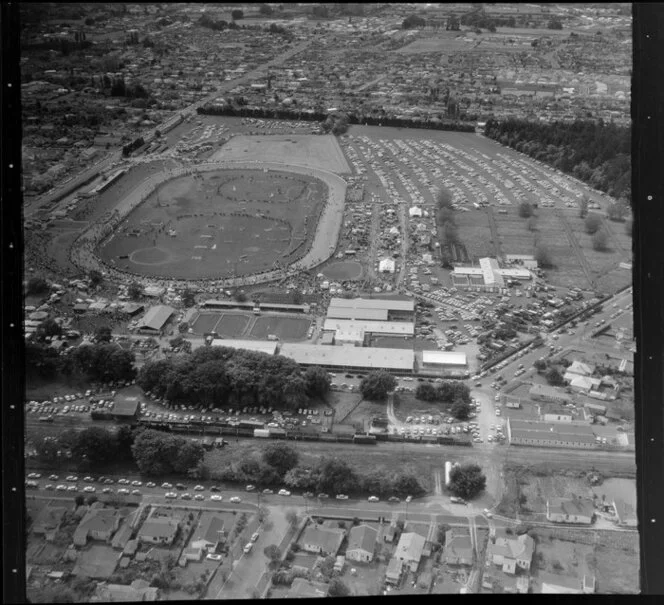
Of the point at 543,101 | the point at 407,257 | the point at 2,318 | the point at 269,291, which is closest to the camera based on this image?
the point at 2,318

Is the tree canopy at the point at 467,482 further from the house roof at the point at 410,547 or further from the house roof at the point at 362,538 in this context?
the house roof at the point at 362,538

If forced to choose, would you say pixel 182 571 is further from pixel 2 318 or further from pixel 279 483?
pixel 2 318

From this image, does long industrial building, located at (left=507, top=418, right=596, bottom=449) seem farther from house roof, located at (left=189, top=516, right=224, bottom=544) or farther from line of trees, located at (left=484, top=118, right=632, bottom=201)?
line of trees, located at (left=484, top=118, right=632, bottom=201)

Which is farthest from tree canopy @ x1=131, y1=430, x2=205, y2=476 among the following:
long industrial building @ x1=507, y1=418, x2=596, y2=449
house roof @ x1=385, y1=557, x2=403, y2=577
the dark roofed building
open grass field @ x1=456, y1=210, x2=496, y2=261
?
open grass field @ x1=456, y1=210, x2=496, y2=261

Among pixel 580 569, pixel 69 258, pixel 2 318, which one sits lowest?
pixel 580 569

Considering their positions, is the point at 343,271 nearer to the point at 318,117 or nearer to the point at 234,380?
the point at 234,380

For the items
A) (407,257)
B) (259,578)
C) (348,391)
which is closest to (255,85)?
(407,257)

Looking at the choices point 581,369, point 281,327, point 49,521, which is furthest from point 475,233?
point 49,521

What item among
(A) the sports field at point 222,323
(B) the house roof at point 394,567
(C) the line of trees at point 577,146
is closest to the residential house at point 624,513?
(B) the house roof at point 394,567
